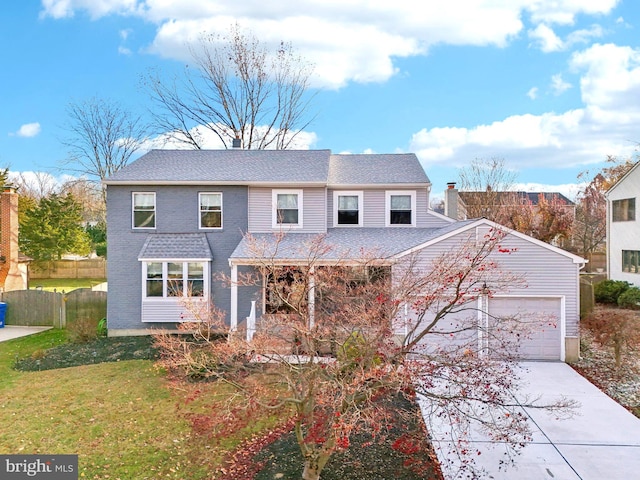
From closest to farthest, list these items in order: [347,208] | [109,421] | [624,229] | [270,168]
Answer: [109,421] → [347,208] → [270,168] → [624,229]

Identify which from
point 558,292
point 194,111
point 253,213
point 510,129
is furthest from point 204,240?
point 510,129

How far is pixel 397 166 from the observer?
18.2 m

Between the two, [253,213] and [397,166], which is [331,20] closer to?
[397,166]

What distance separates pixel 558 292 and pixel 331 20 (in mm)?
12055

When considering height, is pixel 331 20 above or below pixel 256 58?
below

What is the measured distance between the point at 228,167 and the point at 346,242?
601 centimetres

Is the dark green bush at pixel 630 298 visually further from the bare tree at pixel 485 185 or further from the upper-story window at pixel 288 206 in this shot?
the upper-story window at pixel 288 206

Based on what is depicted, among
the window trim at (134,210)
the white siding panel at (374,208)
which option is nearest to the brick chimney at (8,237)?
the window trim at (134,210)

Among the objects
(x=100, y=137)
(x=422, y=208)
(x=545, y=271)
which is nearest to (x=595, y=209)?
(x=422, y=208)

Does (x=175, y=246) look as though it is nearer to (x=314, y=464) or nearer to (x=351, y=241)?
(x=351, y=241)

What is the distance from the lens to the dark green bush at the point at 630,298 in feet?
68.1

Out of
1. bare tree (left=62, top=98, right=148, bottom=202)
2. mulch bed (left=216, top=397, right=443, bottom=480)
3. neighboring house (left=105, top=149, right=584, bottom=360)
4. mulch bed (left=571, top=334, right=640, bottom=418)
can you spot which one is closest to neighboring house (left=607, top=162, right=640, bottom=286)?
mulch bed (left=571, top=334, right=640, bottom=418)

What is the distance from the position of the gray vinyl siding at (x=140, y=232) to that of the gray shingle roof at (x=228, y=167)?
40 cm

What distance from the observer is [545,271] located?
13047mm
